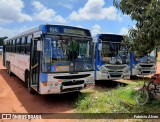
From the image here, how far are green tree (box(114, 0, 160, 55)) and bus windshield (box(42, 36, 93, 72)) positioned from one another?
251cm

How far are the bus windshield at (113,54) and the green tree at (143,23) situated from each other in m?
4.70

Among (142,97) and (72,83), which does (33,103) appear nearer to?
(72,83)

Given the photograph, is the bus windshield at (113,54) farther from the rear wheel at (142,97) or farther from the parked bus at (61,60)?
the rear wheel at (142,97)

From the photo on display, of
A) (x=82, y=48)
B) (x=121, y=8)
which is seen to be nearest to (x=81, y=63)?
(x=82, y=48)

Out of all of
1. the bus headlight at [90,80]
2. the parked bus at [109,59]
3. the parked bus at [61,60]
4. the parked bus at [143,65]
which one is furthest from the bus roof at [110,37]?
the bus headlight at [90,80]

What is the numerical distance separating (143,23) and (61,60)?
3.54 metres

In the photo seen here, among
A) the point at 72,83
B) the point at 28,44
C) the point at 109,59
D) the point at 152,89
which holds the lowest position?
Result: the point at 152,89

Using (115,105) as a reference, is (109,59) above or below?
above

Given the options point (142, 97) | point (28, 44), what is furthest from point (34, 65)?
point (142, 97)

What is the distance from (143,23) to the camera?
7.07m

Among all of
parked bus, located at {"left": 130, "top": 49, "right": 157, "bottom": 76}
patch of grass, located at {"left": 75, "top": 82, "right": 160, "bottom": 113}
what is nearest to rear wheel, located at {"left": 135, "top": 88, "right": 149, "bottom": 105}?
patch of grass, located at {"left": 75, "top": 82, "right": 160, "bottom": 113}

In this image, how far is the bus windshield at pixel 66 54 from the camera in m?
8.92

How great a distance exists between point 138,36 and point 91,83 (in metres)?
3.66

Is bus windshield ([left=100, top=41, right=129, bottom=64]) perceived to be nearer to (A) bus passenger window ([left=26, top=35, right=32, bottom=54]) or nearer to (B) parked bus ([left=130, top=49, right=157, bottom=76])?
(B) parked bus ([left=130, top=49, right=157, bottom=76])
